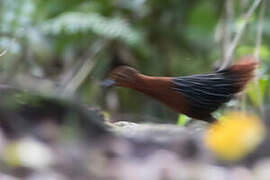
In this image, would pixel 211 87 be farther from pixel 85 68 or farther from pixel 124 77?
pixel 85 68

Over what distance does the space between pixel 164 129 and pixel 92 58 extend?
1.48 m

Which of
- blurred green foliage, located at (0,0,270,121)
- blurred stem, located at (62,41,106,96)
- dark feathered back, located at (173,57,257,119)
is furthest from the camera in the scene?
blurred green foliage, located at (0,0,270,121)

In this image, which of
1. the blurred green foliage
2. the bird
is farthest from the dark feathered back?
the blurred green foliage

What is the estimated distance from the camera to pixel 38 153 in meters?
1.64

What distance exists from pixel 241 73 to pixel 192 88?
0.05m

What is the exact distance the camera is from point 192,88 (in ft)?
1.42

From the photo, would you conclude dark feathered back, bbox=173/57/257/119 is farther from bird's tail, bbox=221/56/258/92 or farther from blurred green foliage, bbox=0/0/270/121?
blurred green foliage, bbox=0/0/270/121

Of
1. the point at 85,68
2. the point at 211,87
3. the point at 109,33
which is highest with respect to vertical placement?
the point at 109,33

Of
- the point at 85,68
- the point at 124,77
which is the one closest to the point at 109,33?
the point at 85,68

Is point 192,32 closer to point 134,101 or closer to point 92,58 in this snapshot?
point 92,58

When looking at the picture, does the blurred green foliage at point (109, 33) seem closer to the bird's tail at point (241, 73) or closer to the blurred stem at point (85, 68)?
the blurred stem at point (85, 68)

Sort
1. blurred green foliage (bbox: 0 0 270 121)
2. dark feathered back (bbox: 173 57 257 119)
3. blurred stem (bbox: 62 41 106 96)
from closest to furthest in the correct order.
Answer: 1. dark feathered back (bbox: 173 57 257 119)
2. blurred stem (bbox: 62 41 106 96)
3. blurred green foliage (bbox: 0 0 270 121)

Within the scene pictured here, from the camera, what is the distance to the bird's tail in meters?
0.43

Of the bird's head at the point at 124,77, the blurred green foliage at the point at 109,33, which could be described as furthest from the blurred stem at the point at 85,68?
the bird's head at the point at 124,77
